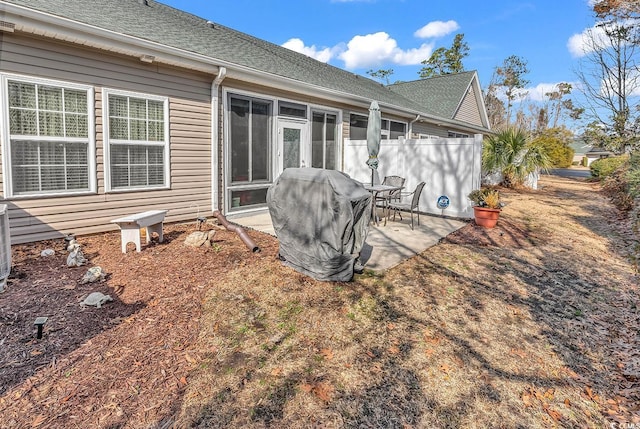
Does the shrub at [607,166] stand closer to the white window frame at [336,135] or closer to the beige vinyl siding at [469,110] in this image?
the beige vinyl siding at [469,110]

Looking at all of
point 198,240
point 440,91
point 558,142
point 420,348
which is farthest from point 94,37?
point 558,142

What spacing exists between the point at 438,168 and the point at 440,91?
1123cm

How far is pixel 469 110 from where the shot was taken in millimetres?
17562

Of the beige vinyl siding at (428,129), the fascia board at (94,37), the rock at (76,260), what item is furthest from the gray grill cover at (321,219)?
the beige vinyl siding at (428,129)

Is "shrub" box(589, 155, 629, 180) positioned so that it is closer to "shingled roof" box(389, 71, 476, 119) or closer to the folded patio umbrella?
"shingled roof" box(389, 71, 476, 119)

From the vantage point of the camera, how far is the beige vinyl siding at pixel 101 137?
4613mm

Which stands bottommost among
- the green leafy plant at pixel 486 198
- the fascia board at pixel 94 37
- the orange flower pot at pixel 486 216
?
the orange flower pot at pixel 486 216

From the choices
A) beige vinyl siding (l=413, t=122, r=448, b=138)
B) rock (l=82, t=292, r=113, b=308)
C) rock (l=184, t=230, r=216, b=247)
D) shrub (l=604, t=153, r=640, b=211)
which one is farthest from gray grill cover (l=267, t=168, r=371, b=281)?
beige vinyl siding (l=413, t=122, r=448, b=138)

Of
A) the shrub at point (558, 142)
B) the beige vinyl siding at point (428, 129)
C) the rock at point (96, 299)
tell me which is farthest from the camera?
the shrub at point (558, 142)

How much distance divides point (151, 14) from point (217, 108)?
8.68 feet

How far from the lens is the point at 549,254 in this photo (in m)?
5.44

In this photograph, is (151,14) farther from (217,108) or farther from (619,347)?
(619,347)

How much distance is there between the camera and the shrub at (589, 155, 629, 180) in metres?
16.0

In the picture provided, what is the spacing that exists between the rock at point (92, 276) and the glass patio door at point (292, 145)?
4.61 metres
